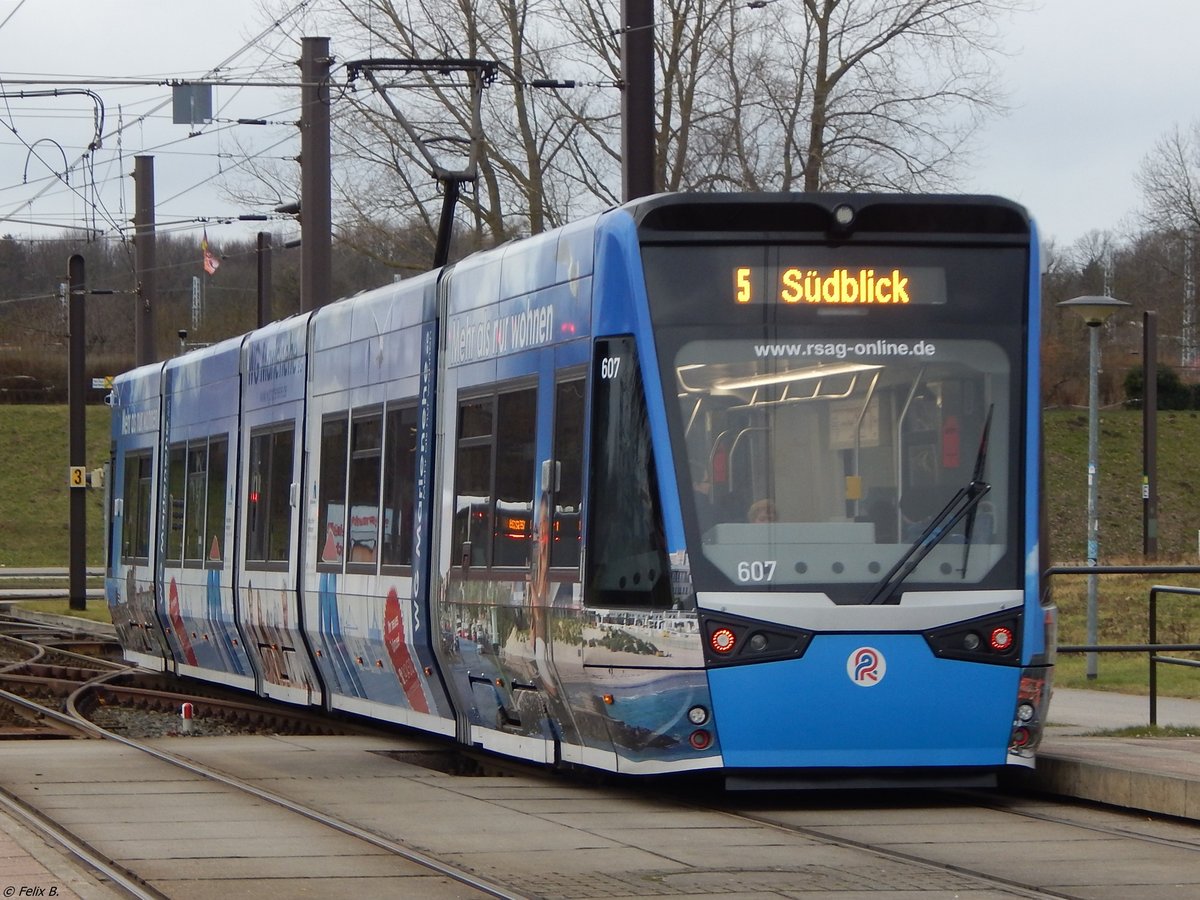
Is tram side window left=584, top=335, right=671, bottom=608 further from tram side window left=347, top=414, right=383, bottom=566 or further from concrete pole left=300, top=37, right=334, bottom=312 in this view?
concrete pole left=300, top=37, right=334, bottom=312

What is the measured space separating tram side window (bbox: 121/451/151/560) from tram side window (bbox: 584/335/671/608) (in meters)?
11.8

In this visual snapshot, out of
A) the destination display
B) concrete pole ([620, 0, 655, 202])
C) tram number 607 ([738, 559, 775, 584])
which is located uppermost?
concrete pole ([620, 0, 655, 202])

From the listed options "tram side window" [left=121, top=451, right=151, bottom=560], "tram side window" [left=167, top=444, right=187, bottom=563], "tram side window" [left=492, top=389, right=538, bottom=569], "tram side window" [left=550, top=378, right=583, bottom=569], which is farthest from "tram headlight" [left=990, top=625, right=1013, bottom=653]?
"tram side window" [left=121, top=451, right=151, bottom=560]

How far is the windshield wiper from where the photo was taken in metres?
9.65

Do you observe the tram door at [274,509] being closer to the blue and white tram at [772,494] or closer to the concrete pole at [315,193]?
the blue and white tram at [772,494]

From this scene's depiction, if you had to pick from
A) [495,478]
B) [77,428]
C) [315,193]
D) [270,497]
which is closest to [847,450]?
[495,478]

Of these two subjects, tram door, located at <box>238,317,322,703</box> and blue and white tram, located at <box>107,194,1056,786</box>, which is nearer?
blue and white tram, located at <box>107,194,1056,786</box>

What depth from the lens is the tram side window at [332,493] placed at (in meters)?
14.4

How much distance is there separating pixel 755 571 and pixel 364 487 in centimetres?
491

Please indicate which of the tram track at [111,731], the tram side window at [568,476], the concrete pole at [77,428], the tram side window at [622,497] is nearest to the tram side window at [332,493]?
the tram track at [111,731]

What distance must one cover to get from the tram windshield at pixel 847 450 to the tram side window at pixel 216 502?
8.91 meters

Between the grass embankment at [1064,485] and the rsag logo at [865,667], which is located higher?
the grass embankment at [1064,485]

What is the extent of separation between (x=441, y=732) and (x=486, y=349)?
8.58 ft

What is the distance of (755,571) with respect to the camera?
379 inches
